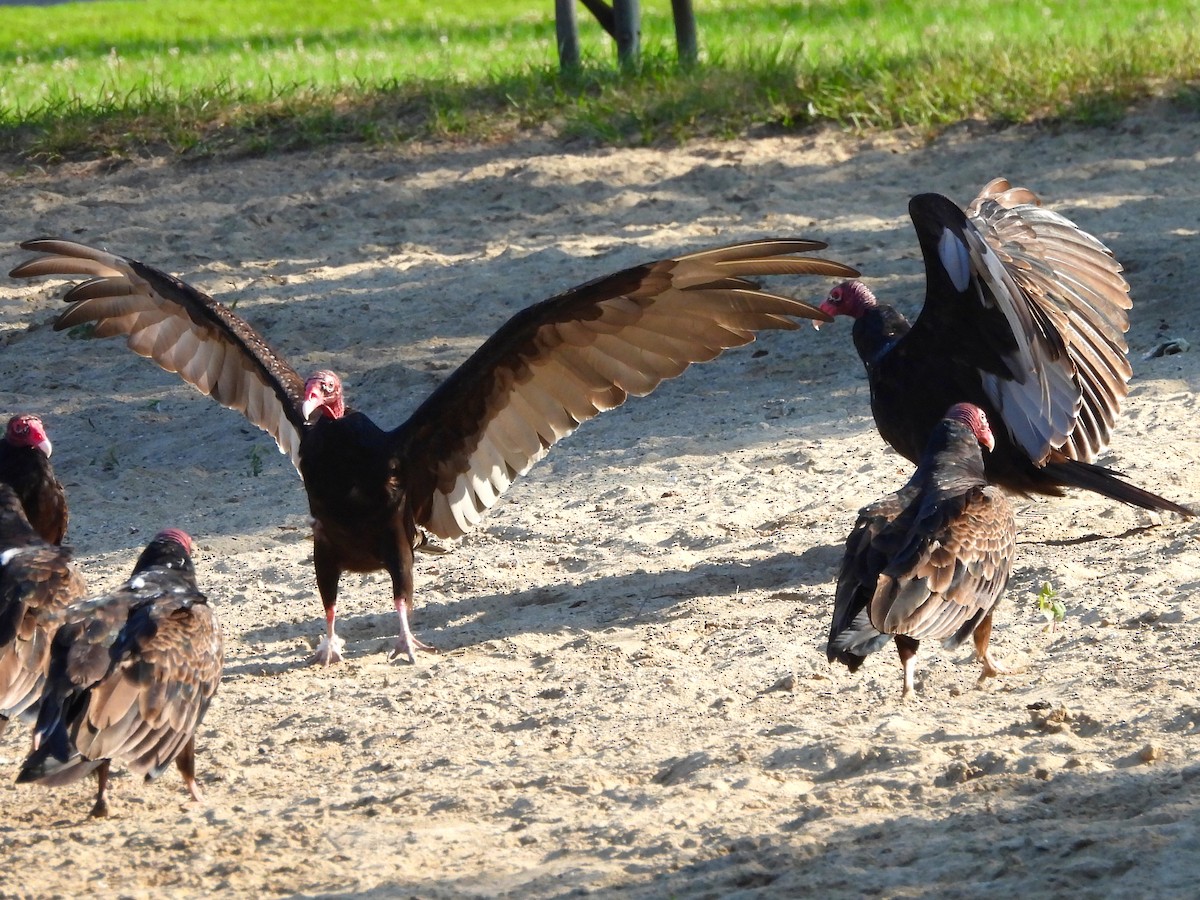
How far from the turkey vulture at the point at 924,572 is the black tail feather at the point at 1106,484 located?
25.3 inches

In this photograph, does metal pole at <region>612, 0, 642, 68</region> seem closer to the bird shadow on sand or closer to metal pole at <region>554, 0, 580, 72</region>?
metal pole at <region>554, 0, 580, 72</region>

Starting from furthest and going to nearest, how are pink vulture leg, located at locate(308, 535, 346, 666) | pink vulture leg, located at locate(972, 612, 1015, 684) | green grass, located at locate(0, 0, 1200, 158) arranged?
green grass, located at locate(0, 0, 1200, 158)
pink vulture leg, located at locate(308, 535, 346, 666)
pink vulture leg, located at locate(972, 612, 1015, 684)

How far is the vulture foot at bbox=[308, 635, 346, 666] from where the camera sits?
4.55 meters

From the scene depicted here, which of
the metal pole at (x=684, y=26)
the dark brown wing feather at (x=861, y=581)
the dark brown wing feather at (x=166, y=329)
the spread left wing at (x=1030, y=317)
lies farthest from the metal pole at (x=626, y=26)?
the dark brown wing feather at (x=861, y=581)

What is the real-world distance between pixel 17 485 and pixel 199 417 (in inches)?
78.8

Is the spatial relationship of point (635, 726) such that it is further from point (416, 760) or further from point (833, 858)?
point (833, 858)

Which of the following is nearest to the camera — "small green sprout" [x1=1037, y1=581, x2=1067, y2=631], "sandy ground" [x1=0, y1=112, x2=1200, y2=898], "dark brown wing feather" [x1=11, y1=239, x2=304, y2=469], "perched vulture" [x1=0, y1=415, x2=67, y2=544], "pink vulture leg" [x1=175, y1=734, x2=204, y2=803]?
"sandy ground" [x1=0, y1=112, x2=1200, y2=898]

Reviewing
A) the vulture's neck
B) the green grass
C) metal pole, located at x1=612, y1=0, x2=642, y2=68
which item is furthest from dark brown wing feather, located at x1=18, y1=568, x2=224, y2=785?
metal pole, located at x1=612, y1=0, x2=642, y2=68

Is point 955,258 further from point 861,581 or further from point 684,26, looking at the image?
point 684,26

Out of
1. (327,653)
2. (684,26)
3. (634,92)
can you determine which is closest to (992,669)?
(327,653)

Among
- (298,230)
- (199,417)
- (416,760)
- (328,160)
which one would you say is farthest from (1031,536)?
(328,160)

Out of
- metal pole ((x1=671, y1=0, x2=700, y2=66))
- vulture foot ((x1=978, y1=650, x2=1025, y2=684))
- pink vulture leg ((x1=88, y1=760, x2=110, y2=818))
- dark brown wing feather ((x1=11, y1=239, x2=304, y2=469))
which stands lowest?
vulture foot ((x1=978, y1=650, x2=1025, y2=684))

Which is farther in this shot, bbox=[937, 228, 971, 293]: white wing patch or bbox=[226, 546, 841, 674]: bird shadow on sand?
bbox=[226, 546, 841, 674]: bird shadow on sand

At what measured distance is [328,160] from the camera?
370 inches
